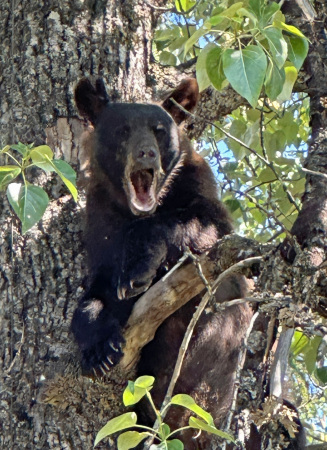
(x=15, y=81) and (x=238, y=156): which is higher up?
(x=15, y=81)

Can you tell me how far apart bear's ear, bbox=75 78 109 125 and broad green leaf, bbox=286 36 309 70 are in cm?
150

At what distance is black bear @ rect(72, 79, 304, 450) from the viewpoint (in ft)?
12.5

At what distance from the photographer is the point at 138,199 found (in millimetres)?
4031

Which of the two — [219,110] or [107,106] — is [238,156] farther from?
[107,106]

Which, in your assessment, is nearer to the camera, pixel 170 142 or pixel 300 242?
pixel 300 242

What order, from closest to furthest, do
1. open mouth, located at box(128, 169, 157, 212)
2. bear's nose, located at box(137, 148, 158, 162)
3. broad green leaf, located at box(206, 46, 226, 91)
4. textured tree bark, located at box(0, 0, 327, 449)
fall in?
broad green leaf, located at box(206, 46, 226, 91) → textured tree bark, located at box(0, 0, 327, 449) → open mouth, located at box(128, 169, 157, 212) → bear's nose, located at box(137, 148, 158, 162)

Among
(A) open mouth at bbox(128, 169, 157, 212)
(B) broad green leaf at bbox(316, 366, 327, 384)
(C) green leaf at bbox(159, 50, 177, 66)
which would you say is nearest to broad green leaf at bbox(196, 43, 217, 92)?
(A) open mouth at bbox(128, 169, 157, 212)

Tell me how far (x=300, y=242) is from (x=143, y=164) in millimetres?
1369

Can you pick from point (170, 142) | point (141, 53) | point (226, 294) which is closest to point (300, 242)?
point (226, 294)

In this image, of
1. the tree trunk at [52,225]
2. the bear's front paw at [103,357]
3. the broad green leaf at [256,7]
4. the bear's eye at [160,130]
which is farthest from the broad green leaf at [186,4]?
the broad green leaf at [256,7]

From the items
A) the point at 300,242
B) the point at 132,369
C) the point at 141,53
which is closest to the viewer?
the point at 300,242

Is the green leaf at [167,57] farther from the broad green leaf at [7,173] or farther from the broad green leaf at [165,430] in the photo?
the broad green leaf at [165,430]

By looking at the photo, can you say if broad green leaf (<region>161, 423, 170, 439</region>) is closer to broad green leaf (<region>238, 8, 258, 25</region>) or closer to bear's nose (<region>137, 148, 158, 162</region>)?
broad green leaf (<region>238, 8, 258, 25</region>)

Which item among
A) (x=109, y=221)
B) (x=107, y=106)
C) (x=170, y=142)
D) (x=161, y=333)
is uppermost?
(x=107, y=106)
